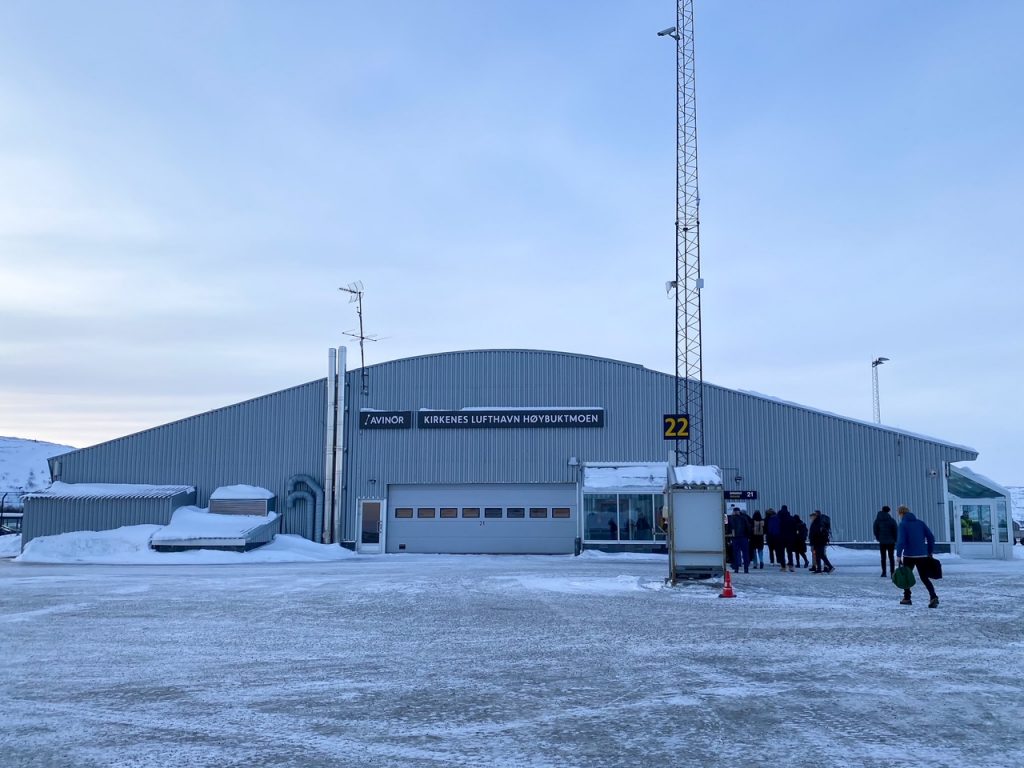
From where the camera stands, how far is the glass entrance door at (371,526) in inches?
1355

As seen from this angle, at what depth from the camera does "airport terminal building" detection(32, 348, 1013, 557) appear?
32094 millimetres

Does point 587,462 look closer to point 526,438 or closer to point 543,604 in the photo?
point 526,438

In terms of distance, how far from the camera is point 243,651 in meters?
9.71

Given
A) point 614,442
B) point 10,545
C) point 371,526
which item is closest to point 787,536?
point 614,442

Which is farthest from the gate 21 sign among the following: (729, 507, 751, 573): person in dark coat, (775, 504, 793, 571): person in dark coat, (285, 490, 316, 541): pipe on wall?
(285, 490, 316, 541): pipe on wall

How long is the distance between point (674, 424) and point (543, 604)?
19.0 metres

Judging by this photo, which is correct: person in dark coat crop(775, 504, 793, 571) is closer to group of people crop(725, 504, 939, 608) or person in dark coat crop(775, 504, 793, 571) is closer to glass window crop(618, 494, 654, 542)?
group of people crop(725, 504, 939, 608)

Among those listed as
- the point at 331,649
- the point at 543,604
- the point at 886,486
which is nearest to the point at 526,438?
the point at 886,486

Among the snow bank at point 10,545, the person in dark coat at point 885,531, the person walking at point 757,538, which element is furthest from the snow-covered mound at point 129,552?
the person in dark coat at point 885,531

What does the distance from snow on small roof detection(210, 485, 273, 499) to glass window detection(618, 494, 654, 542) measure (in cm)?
1308

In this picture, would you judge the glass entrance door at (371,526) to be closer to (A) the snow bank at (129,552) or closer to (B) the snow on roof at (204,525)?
(A) the snow bank at (129,552)

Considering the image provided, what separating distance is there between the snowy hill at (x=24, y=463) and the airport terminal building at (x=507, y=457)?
10940 centimetres

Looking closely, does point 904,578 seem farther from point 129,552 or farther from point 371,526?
point 129,552

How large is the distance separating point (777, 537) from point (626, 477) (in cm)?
1049
